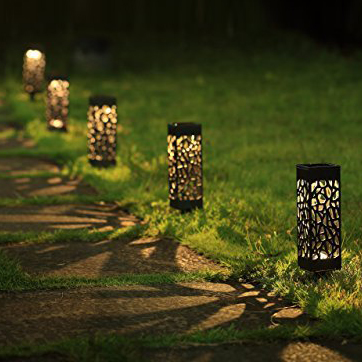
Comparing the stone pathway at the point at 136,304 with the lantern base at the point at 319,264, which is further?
the lantern base at the point at 319,264

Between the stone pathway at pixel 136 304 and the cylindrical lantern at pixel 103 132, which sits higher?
the cylindrical lantern at pixel 103 132

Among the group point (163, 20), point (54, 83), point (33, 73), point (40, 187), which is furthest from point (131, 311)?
point (163, 20)

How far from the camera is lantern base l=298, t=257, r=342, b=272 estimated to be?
543 centimetres

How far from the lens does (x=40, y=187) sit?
9438 millimetres

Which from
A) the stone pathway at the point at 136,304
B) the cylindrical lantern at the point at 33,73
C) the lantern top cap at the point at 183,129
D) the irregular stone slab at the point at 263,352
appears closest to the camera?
the irregular stone slab at the point at 263,352

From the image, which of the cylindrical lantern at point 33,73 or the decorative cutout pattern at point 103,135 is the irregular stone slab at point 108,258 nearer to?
the decorative cutout pattern at point 103,135

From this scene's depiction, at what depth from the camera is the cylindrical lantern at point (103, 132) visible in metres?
10.4

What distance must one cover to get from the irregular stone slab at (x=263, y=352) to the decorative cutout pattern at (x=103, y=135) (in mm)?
6188

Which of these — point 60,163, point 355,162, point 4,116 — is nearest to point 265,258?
point 355,162

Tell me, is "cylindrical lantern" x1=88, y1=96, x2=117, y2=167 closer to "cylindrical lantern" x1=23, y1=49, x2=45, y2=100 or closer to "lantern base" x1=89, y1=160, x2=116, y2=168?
"lantern base" x1=89, y1=160, x2=116, y2=168

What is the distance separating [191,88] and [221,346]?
57.2 ft

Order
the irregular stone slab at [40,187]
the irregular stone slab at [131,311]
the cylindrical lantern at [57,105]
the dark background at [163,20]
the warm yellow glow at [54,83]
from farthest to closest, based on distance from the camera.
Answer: the dark background at [163,20]
the warm yellow glow at [54,83]
the cylindrical lantern at [57,105]
the irregular stone slab at [40,187]
the irregular stone slab at [131,311]

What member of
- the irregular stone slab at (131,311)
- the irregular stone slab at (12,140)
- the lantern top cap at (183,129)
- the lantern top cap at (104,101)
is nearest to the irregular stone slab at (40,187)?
the lantern top cap at (104,101)

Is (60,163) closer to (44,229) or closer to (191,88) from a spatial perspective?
(44,229)
